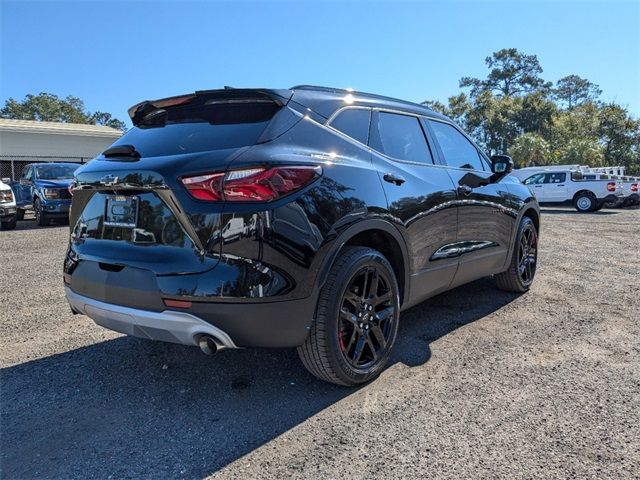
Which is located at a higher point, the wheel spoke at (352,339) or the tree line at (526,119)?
the tree line at (526,119)

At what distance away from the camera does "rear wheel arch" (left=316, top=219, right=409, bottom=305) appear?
9.20 ft

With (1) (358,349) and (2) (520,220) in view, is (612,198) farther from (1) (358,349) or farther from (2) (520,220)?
(1) (358,349)

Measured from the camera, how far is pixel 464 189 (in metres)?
4.20

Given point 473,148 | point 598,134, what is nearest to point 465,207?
point 473,148

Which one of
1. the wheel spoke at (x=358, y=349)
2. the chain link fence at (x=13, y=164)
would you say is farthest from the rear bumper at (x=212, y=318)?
the chain link fence at (x=13, y=164)

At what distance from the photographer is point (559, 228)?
13039 millimetres

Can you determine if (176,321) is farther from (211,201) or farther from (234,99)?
(234,99)

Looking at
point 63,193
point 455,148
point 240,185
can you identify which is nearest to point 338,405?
point 240,185

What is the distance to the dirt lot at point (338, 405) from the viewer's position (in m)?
2.35

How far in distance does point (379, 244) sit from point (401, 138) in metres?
0.95

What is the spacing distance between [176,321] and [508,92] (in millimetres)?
81357

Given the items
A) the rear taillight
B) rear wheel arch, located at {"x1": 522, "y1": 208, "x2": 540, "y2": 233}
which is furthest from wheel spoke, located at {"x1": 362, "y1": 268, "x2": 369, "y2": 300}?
rear wheel arch, located at {"x1": 522, "y1": 208, "x2": 540, "y2": 233}

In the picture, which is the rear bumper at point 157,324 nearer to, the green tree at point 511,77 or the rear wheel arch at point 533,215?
the rear wheel arch at point 533,215

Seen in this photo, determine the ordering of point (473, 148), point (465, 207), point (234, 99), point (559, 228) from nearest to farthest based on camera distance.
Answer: point (234, 99), point (465, 207), point (473, 148), point (559, 228)
